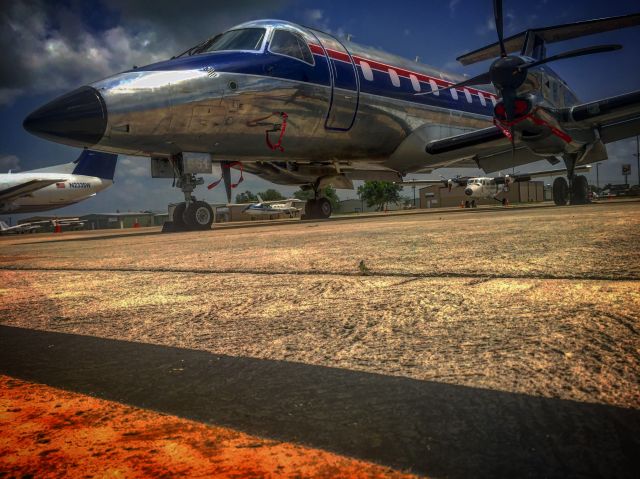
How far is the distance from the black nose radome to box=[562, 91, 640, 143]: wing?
9.23m

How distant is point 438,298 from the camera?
5.15ft

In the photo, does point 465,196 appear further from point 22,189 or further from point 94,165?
point 22,189

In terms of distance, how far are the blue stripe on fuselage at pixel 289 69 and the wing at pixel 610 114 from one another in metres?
3.35

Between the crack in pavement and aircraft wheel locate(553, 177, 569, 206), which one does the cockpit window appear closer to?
the crack in pavement

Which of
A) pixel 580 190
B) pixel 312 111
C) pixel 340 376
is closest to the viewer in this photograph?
pixel 340 376

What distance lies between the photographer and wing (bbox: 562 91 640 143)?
9.03 m

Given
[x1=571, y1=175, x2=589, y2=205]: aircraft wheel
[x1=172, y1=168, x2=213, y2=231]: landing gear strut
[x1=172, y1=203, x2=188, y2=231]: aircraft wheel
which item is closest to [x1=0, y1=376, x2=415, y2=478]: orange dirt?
[x1=172, y1=168, x2=213, y2=231]: landing gear strut

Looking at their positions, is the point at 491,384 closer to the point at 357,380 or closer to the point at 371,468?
the point at 357,380

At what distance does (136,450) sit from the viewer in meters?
0.67

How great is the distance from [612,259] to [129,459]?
6.94 ft

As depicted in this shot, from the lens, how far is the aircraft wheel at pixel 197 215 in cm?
866

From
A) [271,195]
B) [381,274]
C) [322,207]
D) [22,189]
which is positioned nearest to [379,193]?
[271,195]

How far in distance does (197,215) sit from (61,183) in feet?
96.5

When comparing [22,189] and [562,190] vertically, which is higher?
[22,189]
